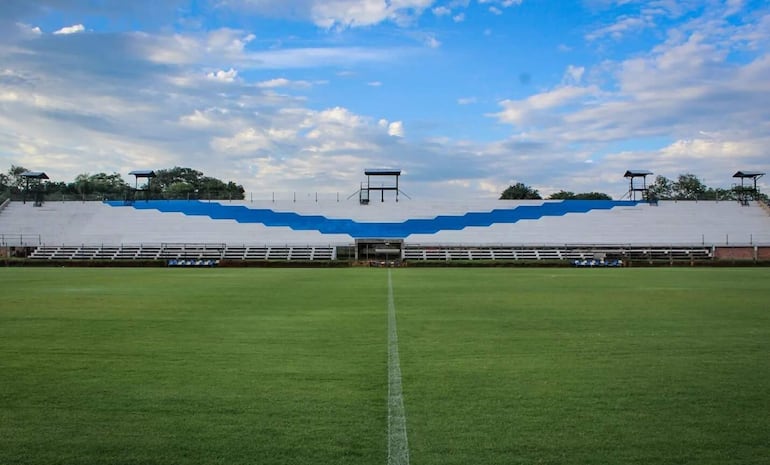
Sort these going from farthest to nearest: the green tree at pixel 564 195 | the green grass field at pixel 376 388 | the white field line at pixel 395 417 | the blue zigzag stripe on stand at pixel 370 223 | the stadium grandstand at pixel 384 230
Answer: the green tree at pixel 564 195
the blue zigzag stripe on stand at pixel 370 223
the stadium grandstand at pixel 384 230
the green grass field at pixel 376 388
the white field line at pixel 395 417

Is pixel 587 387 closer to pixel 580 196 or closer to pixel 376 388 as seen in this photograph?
pixel 376 388

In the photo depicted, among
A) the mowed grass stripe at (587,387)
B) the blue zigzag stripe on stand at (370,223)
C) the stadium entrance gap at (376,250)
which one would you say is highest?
the blue zigzag stripe on stand at (370,223)

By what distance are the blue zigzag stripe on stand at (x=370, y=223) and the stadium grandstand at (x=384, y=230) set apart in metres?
0.09

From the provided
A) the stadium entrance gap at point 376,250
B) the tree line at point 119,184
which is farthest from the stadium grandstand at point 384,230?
the tree line at point 119,184

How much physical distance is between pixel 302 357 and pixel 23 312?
24.4 ft

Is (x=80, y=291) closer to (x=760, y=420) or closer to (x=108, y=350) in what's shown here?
(x=108, y=350)

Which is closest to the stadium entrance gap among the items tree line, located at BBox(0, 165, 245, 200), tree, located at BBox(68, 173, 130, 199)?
tree line, located at BBox(0, 165, 245, 200)

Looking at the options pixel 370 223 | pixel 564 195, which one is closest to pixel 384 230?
pixel 370 223

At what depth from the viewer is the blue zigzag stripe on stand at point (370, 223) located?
177 ft

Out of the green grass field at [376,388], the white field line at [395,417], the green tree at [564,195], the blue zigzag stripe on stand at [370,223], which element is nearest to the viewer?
the white field line at [395,417]

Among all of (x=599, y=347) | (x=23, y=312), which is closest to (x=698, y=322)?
(x=599, y=347)

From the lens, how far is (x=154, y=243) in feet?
169

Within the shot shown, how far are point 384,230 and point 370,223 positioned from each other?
174 centimetres

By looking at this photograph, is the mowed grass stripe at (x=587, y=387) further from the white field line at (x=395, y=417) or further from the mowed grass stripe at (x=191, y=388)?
the mowed grass stripe at (x=191, y=388)
